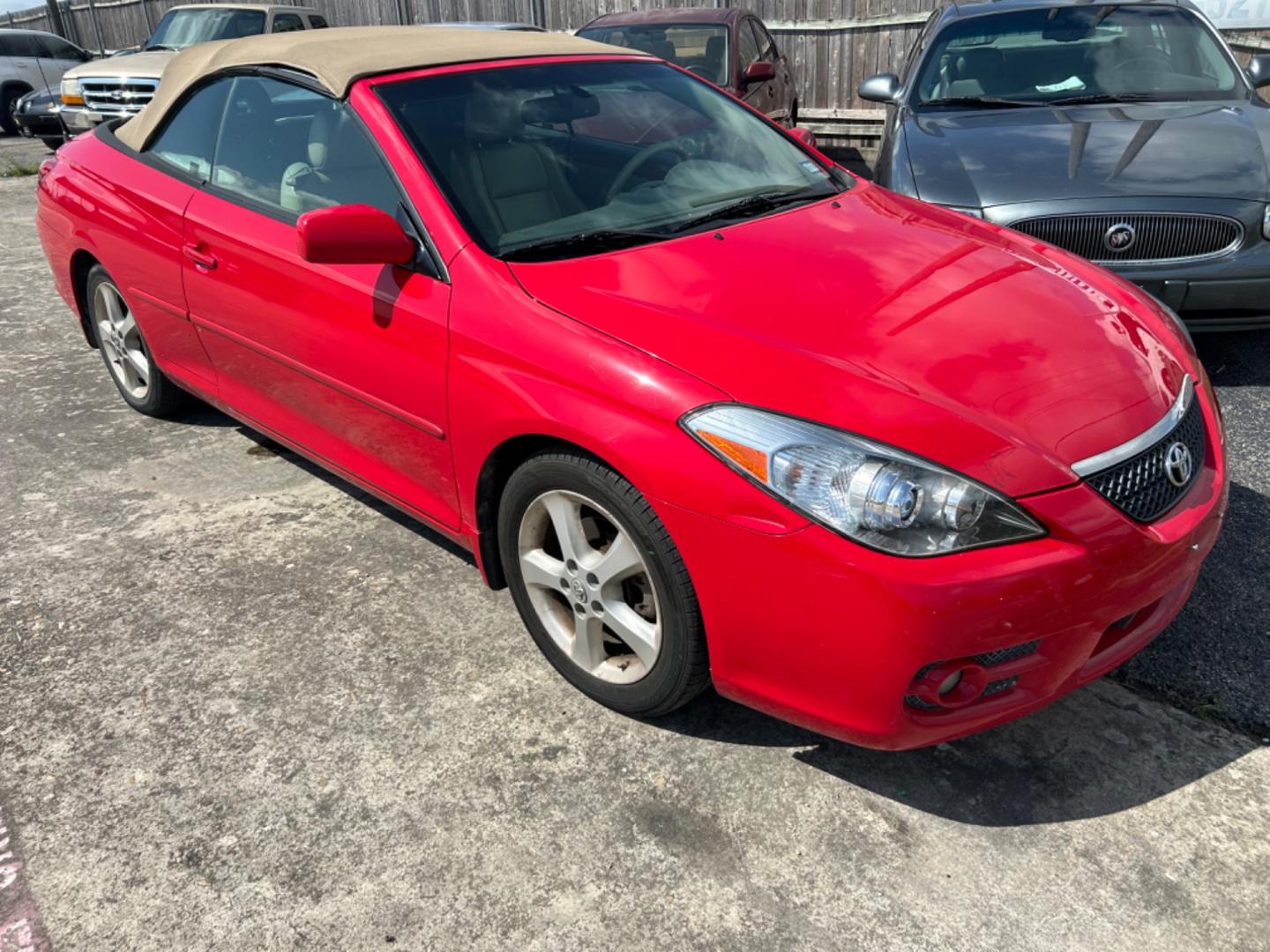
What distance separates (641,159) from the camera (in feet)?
10.4

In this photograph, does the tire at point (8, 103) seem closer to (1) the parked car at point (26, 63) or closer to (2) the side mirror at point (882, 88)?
(1) the parked car at point (26, 63)

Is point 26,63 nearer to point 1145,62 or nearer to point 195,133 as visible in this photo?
point 195,133

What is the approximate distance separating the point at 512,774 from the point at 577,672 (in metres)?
0.34

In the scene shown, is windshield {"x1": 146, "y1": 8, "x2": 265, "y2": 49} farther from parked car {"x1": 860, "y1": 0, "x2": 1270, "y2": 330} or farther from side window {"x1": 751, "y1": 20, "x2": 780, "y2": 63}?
parked car {"x1": 860, "y1": 0, "x2": 1270, "y2": 330}

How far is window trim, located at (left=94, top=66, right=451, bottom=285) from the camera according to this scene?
2.75 meters

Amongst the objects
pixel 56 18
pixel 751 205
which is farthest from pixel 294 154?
pixel 56 18

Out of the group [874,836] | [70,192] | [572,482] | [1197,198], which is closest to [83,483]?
[70,192]

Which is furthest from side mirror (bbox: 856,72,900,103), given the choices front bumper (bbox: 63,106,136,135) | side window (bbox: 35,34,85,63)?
side window (bbox: 35,34,85,63)

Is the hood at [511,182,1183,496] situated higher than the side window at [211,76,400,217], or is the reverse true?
the side window at [211,76,400,217]

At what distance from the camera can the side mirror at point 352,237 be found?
8.60 ft

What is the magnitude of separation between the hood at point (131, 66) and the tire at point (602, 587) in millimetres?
10197

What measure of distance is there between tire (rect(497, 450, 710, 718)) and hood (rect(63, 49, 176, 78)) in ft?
33.5

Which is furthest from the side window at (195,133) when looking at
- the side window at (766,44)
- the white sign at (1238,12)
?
the white sign at (1238,12)

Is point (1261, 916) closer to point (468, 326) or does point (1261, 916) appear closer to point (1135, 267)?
point (468, 326)
